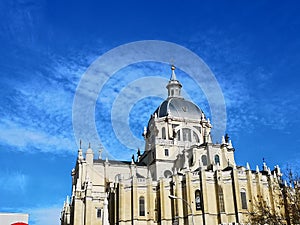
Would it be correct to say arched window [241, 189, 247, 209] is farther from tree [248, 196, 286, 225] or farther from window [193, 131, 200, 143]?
window [193, 131, 200, 143]

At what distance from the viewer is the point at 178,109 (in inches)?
3760

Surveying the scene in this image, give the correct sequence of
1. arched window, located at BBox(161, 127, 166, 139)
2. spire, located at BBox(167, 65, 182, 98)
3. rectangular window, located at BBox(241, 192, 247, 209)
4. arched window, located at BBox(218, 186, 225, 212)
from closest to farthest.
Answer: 1. arched window, located at BBox(218, 186, 225, 212)
2. rectangular window, located at BBox(241, 192, 247, 209)
3. arched window, located at BBox(161, 127, 166, 139)
4. spire, located at BBox(167, 65, 182, 98)

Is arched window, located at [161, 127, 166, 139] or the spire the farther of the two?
the spire

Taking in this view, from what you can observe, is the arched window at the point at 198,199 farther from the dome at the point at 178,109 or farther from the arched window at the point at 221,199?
the dome at the point at 178,109

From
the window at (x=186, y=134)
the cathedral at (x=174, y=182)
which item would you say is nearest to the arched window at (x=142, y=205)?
the cathedral at (x=174, y=182)

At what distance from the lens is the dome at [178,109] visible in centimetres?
9469

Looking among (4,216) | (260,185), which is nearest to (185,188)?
(260,185)

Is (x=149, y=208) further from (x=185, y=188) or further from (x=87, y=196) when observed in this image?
(x=87, y=196)

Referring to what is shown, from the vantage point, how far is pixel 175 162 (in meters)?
84.2

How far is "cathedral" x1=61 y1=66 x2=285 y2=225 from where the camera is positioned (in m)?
65.6

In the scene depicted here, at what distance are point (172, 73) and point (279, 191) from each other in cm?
5290

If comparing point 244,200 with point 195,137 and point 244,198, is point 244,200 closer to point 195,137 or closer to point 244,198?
point 244,198

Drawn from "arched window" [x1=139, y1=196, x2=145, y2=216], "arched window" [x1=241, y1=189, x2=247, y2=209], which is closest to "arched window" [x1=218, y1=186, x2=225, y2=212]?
"arched window" [x1=241, y1=189, x2=247, y2=209]

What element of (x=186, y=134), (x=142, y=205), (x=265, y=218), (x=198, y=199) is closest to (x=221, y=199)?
(x=198, y=199)
